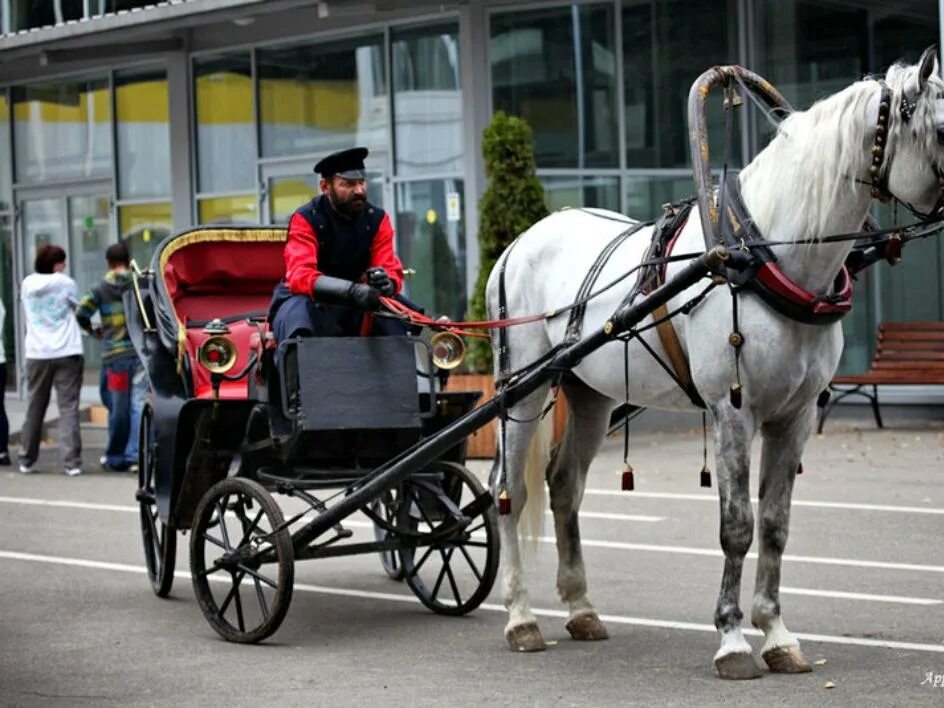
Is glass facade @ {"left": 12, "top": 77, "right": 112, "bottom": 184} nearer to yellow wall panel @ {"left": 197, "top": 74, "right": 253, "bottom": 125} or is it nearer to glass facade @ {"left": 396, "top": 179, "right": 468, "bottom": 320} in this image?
yellow wall panel @ {"left": 197, "top": 74, "right": 253, "bottom": 125}

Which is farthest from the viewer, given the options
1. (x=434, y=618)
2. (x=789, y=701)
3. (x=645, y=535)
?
(x=645, y=535)

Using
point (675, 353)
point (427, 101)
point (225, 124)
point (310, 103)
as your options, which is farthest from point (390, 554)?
point (225, 124)

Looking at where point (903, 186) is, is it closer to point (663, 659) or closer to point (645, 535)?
point (663, 659)

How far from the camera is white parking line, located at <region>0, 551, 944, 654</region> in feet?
25.8

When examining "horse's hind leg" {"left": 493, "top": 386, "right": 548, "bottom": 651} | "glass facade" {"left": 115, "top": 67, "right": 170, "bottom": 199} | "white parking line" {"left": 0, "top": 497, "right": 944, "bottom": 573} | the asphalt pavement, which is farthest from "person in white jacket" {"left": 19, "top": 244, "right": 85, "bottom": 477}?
"horse's hind leg" {"left": 493, "top": 386, "right": 548, "bottom": 651}

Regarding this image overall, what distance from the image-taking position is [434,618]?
29.7 feet

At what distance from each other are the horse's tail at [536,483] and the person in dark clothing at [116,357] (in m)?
8.03

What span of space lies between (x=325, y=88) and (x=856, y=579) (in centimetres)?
1289

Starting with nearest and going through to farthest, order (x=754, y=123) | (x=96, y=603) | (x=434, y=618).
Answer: (x=434, y=618)
(x=96, y=603)
(x=754, y=123)

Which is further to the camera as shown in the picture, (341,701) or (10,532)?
(10,532)

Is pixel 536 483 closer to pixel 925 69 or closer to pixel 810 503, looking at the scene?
pixel 925 69

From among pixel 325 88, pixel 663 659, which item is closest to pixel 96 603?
pixel 663 659

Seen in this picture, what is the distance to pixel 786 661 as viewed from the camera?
7.32m

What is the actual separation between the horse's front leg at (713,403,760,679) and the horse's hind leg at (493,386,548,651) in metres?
1.13
